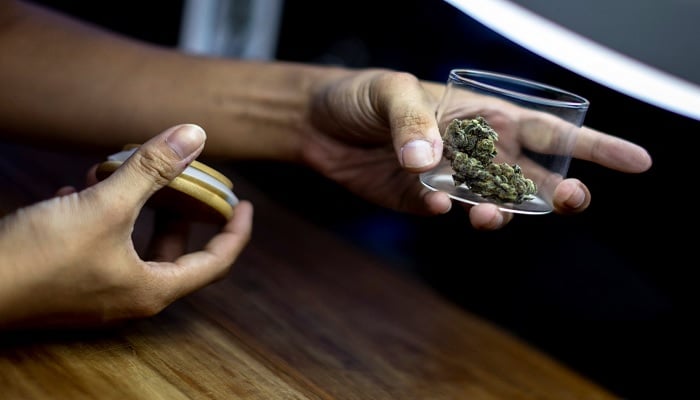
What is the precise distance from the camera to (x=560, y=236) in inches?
58.7

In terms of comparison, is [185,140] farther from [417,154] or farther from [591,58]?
[591,58]

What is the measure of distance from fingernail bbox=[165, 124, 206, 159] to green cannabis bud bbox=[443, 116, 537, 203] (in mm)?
274

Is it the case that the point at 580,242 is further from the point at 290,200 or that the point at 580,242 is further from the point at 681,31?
the point at 681,31

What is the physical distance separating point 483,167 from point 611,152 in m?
0.26

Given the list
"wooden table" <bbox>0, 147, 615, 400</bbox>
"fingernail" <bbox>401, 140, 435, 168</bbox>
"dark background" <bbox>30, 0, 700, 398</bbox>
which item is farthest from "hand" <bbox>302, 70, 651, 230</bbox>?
"dark background" <bbox>30, 0, 700, 398</bbox>

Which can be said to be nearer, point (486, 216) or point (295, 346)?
point (486, 216)

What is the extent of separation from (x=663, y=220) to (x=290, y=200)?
902 millimetres

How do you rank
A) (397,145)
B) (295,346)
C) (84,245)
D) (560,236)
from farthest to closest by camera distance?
(560,236), (295,346), (397,145), (84,245)

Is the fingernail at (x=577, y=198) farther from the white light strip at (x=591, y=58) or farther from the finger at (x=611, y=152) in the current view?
the white light strip at (x=591, y=58)

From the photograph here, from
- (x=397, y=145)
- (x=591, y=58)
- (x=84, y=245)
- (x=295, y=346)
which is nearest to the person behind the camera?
(x=591, y=58)

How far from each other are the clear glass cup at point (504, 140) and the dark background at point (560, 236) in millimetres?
561

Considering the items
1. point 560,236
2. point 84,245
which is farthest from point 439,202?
point 560,236

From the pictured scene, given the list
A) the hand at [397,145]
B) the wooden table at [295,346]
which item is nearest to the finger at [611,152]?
the hand at [397,145]

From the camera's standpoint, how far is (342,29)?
5.79 feet
